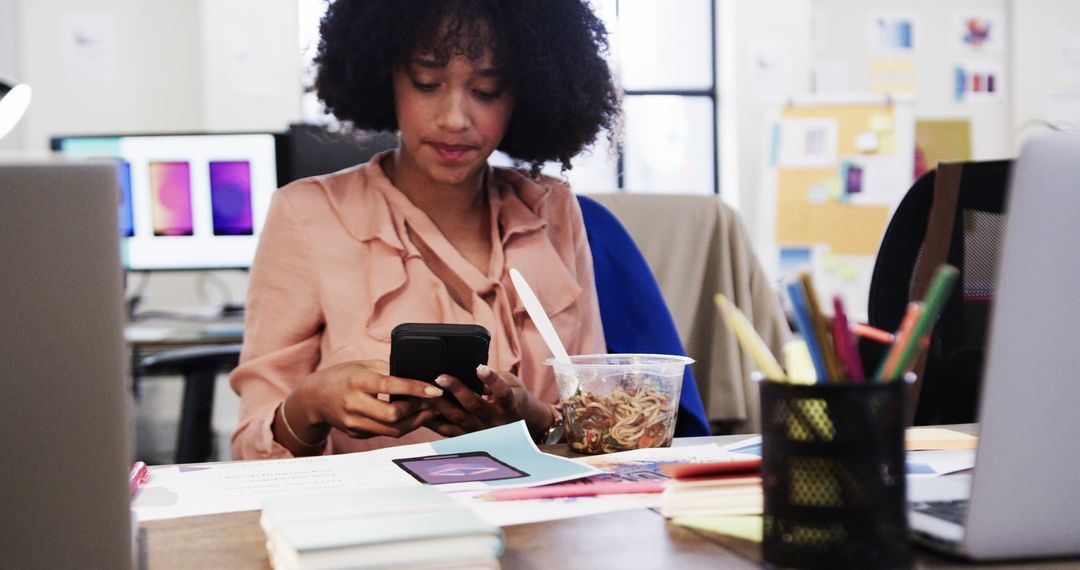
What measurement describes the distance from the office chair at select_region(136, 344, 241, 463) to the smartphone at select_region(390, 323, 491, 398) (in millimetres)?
1568

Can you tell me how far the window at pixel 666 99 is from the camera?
5328 millimetres

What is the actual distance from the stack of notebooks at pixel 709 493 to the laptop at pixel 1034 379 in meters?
0.15

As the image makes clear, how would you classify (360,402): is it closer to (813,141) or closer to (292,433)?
(292,433)

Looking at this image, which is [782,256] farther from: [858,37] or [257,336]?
[257,336]

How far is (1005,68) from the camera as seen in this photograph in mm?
5598

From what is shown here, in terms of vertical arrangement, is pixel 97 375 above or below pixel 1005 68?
below

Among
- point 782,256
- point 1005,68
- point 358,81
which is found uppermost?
point 1005,68

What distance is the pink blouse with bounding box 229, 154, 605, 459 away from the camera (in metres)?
1.26

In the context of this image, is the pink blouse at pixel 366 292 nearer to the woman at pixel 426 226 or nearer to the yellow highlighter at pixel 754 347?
the woman at pixel 426 226

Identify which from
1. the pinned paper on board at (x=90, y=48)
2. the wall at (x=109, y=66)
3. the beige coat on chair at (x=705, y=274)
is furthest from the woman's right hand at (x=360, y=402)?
the pinned paper on board at (x=90, y=48)

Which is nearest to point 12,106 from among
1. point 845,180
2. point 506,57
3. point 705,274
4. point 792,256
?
point 506,57

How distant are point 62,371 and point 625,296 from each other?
1046 millimetres

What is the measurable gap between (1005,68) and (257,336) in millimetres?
5307

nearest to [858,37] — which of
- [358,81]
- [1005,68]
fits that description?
[1005,68]
